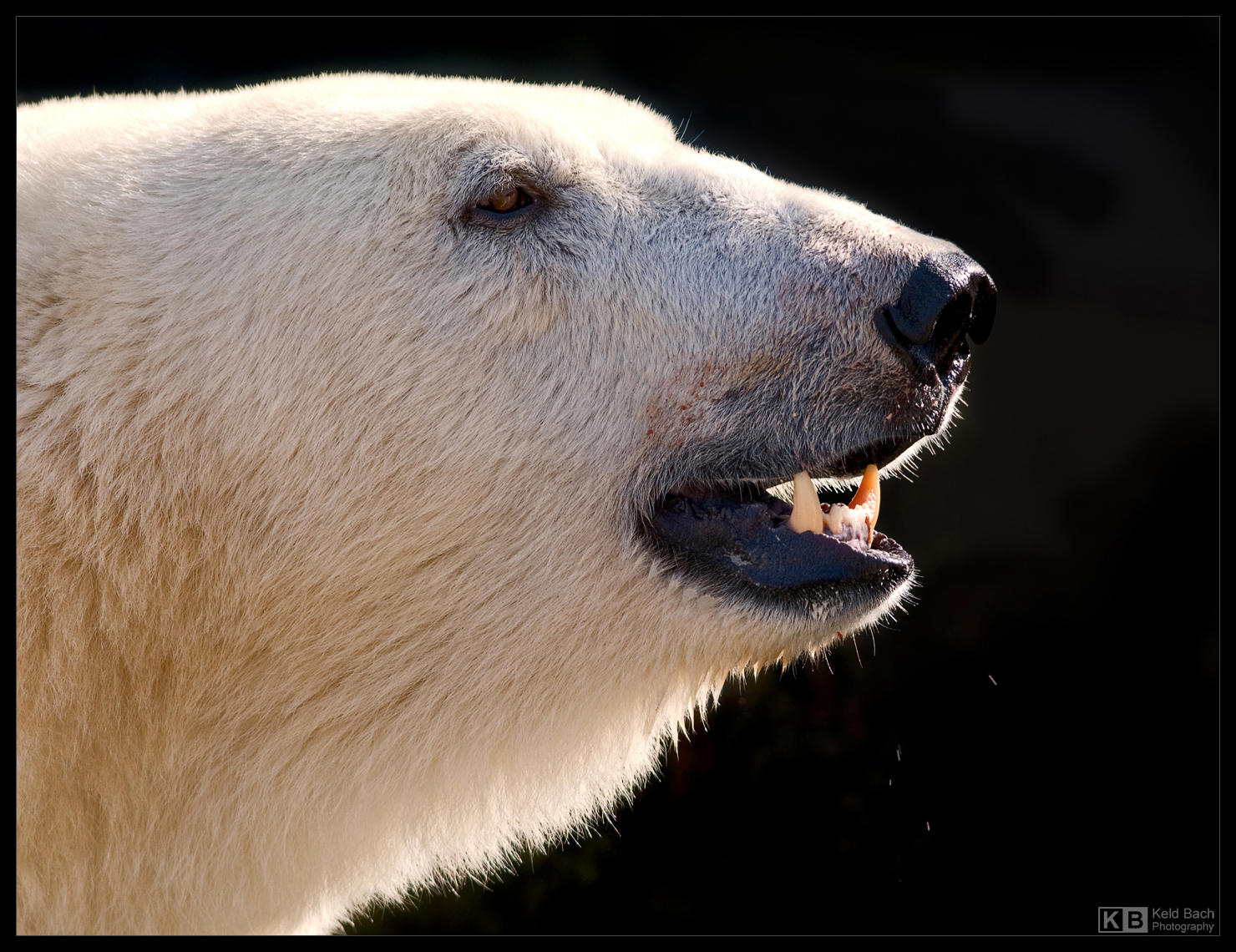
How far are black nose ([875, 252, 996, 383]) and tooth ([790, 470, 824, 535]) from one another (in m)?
0.29

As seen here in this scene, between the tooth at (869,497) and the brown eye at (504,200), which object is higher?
the brown eye at (504,200)

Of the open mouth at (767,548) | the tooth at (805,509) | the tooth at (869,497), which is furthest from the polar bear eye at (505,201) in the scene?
the tooth at (869,497)

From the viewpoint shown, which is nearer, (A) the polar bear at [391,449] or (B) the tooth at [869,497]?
(A) the polar bear at [391,449]

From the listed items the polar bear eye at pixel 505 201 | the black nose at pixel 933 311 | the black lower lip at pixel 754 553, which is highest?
the polar bear eye at pixel 505 201

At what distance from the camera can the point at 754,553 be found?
6.84 ft

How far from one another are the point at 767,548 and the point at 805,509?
10 cm

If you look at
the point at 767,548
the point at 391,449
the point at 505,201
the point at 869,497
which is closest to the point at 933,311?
the point at 869,497

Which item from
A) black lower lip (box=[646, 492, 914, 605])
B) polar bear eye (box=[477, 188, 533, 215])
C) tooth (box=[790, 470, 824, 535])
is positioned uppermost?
polar bear eye (box=[477, 188, 533, 215])

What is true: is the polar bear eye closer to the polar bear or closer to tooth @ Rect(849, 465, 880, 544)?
the polar bear

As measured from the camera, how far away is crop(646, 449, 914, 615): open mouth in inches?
81.3

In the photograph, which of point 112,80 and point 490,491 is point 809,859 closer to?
point 490,491

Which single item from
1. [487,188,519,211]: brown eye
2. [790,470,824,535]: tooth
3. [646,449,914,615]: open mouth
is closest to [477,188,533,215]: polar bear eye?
[487,188,519,211]: brown eye

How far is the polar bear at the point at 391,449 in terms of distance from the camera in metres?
1.94

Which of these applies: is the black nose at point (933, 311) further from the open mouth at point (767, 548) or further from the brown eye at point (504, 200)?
the brown eye at point (504, 200)
